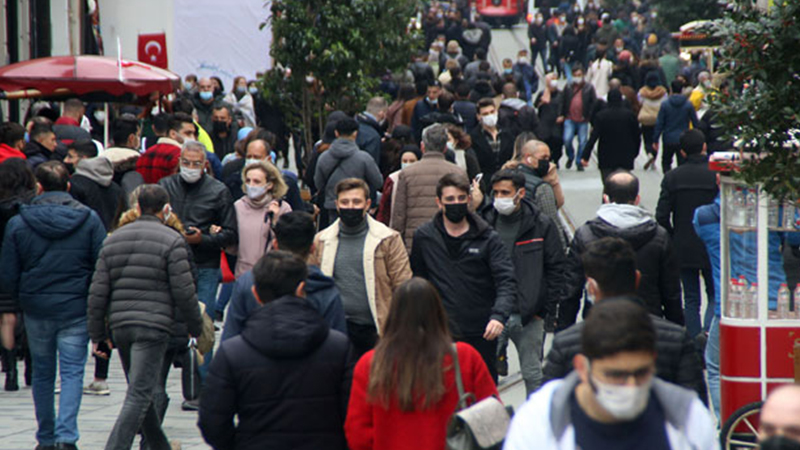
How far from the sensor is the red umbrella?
14.4 meters

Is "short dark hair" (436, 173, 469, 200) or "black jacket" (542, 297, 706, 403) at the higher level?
"short dark hair" (436, 173, 469, 200)

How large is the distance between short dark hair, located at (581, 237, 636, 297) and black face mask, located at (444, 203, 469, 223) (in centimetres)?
293

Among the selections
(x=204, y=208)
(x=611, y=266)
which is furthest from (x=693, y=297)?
(x=611, y=266)

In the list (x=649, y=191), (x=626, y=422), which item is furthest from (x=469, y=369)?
(x=649, y=191)

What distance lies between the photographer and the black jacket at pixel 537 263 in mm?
9094

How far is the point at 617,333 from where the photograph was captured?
3740mm

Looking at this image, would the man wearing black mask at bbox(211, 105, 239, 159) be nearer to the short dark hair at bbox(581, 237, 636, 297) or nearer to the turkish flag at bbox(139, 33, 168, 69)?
the turkish flag at bbox(139, 33, 168, 69)

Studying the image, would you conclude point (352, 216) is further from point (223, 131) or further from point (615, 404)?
point (223, 131)

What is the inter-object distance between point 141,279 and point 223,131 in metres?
9.98

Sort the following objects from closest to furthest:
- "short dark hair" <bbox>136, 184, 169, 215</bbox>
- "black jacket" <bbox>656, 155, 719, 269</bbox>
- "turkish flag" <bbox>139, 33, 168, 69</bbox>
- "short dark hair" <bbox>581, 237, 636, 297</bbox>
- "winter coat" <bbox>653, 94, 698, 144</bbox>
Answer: "short dark hair" <bbox>581, 237, 636, 297</bbox>
"short dark hair" <bbox>136, 184, 169, 215</bbox>
"black jacket" <bbox>656, 155, 719, 269</bbox>
"turkish flag" <bbox>139, 33, 168, 69</bbox>
"winter coat" <bbox>653, 94, 698, 144</bbox>

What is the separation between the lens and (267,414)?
5.29 m

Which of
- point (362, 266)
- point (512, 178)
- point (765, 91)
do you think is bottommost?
point (362, 266)

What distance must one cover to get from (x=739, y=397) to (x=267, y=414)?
4054 mm

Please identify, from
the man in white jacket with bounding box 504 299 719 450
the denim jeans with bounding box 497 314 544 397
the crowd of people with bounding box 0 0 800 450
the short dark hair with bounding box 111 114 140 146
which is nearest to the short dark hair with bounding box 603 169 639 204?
the crowd of people with bounding box 0 0 800 450
